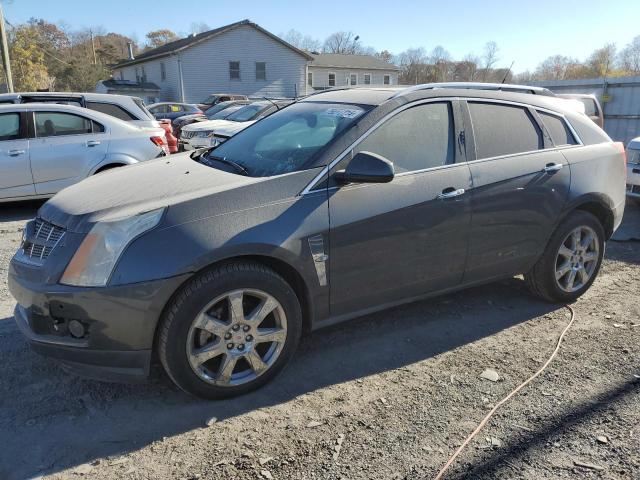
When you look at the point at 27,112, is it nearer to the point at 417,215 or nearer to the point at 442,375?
the point at 417,215

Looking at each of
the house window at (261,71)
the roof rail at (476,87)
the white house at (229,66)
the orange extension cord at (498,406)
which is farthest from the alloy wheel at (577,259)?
the house window at (261,71)

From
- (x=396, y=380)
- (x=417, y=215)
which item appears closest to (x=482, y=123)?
(x=417, y=215)

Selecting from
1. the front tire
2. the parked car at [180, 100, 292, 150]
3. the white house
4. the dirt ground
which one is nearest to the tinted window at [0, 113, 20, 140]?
the parked car at [180, 100, 292, 150]

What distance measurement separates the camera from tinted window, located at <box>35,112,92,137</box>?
24.8 feet

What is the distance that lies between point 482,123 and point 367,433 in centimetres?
244

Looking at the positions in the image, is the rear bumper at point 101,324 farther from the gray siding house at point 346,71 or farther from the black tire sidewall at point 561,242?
the gray siding house at point 346,71

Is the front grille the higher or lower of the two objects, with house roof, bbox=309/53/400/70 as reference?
lower

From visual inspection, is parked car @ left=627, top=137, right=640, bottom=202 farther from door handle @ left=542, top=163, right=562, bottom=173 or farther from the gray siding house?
the gray siding house

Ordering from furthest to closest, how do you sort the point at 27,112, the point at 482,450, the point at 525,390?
the point at 27,112 < the point at 525,390 < the point at 482,450

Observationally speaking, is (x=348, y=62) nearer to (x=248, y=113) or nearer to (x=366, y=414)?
(x=248, y=113)

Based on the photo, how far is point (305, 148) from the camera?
3.50 meters

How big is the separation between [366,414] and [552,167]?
2536 mm

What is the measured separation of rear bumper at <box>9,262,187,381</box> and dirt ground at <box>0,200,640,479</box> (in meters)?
0.35

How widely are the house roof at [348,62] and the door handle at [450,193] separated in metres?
51.4
